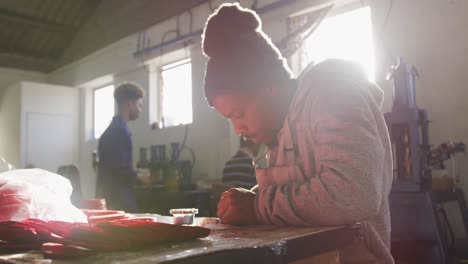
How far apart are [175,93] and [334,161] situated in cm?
497

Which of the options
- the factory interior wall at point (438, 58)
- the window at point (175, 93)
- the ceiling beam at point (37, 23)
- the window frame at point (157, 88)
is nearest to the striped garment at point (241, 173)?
the factory interior wall at point (438, 58)

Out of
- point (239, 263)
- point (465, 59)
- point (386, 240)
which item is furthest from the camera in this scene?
point (465, 59)

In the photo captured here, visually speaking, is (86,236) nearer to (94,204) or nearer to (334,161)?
(334,161)

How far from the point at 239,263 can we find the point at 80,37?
24.6 feet

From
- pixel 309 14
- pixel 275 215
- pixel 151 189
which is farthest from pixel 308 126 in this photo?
pixel 151 189

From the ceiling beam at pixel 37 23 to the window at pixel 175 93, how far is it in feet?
8.25

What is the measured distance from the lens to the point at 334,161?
1.04 m

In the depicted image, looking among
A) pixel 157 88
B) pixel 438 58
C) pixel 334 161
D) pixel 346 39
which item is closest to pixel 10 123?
pixel 157 88

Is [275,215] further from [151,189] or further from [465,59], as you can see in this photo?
[151,189]

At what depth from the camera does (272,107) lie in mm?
1285

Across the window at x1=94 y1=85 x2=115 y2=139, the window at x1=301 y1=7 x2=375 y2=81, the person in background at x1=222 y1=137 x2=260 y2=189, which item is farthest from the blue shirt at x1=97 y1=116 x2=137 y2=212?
the window at x1=94 y1=85 x2=115 y2=139

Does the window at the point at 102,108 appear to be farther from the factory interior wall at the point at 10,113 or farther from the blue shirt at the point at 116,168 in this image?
the blue shirt at the point at 116,168

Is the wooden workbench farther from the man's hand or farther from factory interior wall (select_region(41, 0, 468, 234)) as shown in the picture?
factory interior wall (select_region(41, 0, 468, 234))

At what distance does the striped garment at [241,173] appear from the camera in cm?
378
